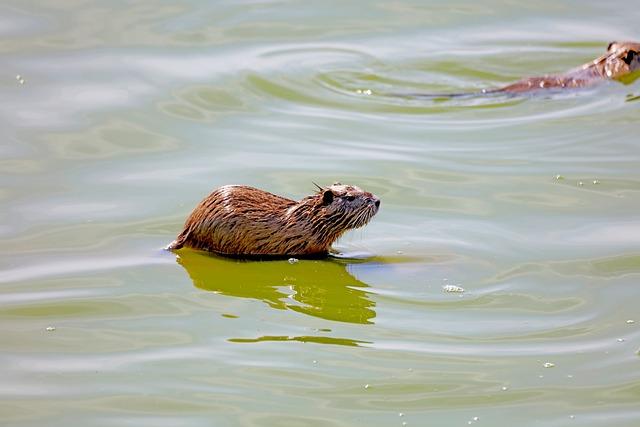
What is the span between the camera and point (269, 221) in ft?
24.6

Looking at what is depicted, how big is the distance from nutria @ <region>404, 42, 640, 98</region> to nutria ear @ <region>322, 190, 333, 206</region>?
10.4 feet

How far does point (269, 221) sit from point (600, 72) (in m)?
4.46

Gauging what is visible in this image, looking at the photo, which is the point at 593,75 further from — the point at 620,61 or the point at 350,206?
the point at 350,206

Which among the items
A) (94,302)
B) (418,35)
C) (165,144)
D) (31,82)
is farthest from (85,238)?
(418,35)

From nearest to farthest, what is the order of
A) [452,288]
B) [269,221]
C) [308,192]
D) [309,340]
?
[309,340] < [452,288] < [269,221] < [308,192]

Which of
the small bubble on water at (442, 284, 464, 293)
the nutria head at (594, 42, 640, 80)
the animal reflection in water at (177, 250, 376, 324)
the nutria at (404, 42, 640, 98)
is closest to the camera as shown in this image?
the animal reflection in water at (177, 250, 376, 324)

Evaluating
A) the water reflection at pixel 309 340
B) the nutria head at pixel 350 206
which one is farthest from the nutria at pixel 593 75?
the water reflection at pixel 309 340

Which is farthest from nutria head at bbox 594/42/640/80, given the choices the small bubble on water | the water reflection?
the water reflection

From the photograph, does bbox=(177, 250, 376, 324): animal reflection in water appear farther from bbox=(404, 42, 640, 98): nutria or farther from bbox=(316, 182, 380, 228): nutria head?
bbox=(404, 42, 640, 98): nutria

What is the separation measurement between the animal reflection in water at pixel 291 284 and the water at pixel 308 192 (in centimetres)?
2

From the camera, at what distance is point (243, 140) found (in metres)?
A: 9.37

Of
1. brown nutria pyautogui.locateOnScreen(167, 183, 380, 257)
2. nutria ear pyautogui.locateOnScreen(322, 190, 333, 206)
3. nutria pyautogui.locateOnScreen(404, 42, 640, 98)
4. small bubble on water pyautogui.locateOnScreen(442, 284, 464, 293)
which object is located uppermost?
nutria pyautogui.locateOnScreen(404, 42, 640, 98)

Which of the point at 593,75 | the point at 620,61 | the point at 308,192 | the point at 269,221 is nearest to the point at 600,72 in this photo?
the point at 593,75

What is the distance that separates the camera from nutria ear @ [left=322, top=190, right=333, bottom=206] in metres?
7.54
